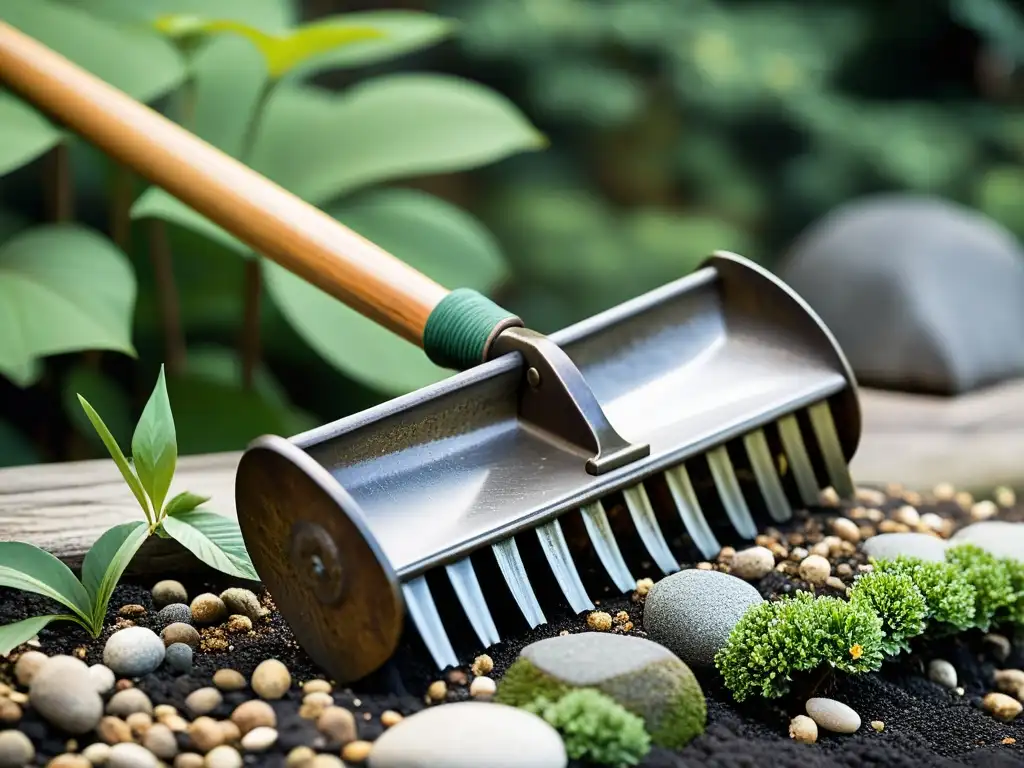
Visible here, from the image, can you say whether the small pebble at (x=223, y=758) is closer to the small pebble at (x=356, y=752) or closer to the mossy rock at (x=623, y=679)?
the small pebble at (x=356, y=752)

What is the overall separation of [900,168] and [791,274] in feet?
2.24

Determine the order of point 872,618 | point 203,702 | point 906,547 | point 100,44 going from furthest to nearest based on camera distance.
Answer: point 100,44
point 906,547
point 872,618
point 203,702

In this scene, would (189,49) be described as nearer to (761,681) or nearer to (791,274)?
(791,274)

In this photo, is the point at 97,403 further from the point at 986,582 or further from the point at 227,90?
the point at 986,582

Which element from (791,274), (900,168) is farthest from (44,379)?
(900,168)

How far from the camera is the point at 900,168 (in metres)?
2.72

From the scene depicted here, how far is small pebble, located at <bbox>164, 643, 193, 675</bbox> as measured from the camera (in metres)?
1.00

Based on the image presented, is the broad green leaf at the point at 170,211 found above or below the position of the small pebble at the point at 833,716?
above

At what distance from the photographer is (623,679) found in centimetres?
90

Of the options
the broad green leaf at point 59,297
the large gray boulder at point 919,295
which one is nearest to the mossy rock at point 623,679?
the broad green leaf at point 59,297

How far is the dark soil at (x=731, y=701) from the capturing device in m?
0.92

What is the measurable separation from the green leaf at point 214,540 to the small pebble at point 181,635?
0.22 ft

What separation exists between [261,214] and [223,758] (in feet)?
2.30

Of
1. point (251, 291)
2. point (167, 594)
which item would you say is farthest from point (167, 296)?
point (167, 594)
